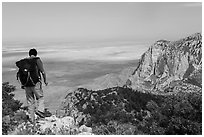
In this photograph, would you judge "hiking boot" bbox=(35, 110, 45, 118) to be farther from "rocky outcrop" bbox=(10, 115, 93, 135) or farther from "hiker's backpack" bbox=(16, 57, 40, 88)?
"hiker's backpack" bbox=(16, 57, 40, 88)

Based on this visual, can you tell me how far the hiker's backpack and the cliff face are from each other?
61.2 m

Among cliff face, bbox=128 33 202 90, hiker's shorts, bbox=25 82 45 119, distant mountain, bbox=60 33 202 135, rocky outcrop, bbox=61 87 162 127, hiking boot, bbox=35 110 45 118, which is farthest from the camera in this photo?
cliff face, bbox=128 33 202 90

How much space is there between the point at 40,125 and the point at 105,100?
78.0ft

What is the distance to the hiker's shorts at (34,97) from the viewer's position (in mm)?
7438

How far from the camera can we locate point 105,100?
31203mm

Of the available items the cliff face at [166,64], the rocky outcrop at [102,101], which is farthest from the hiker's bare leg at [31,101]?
the cliff face at [166,64]

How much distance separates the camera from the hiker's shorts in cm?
744

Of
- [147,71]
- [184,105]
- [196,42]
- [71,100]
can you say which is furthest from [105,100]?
[147,71]

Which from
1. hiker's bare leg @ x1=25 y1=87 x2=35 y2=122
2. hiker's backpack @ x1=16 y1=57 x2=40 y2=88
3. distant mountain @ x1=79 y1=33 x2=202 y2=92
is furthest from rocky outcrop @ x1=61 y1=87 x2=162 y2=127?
distant mountain @ x1=79 y1=33 x2=202 y2=92

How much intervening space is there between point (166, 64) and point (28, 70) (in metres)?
74.8

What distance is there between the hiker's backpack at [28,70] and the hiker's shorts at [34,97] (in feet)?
0.77

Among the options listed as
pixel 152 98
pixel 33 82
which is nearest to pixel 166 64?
pixel 152 98

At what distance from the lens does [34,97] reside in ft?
25.0

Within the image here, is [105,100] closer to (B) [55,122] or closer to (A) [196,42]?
(B) [55,122]
